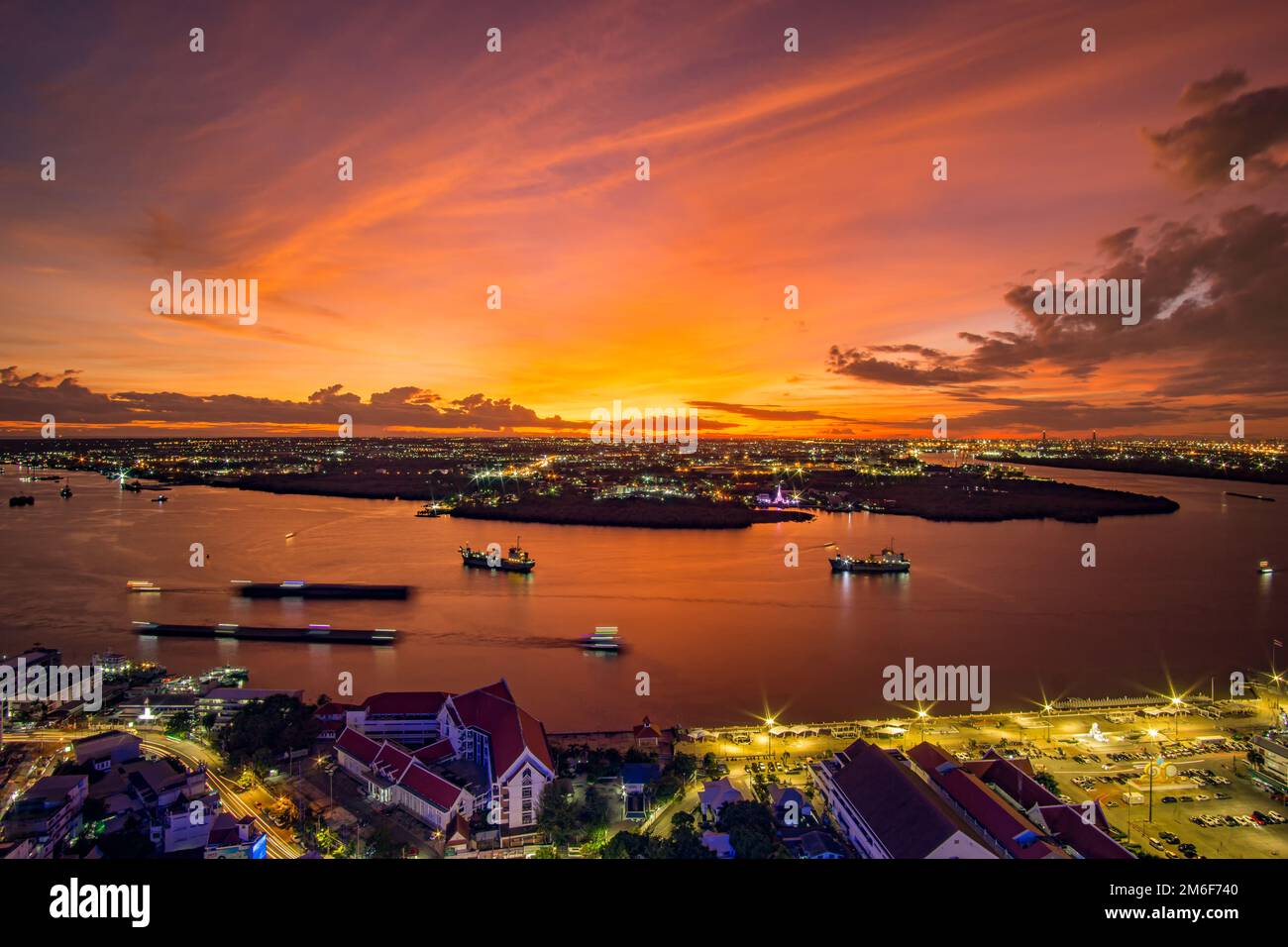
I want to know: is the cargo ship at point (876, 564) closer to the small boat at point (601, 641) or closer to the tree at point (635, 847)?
the small boat at point (601, 641)

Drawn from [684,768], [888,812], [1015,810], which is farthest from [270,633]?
[1015,810]

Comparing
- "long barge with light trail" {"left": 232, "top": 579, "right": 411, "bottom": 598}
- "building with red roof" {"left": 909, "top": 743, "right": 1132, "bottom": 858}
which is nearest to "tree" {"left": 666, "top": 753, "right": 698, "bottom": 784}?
"building with red roof" {"left": 909, "top": 743, "right": 1132, "bottom": 858}

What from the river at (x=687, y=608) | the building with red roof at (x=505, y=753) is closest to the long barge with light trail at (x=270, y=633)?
the river at (x=687, y=608)

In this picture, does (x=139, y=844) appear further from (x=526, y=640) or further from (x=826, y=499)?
(x=826, y=499)

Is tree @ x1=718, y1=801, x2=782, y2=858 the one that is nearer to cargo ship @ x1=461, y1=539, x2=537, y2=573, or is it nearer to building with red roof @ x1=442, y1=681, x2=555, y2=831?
building with red roof @ x1=442, y1=681, x2=555, y2=831
